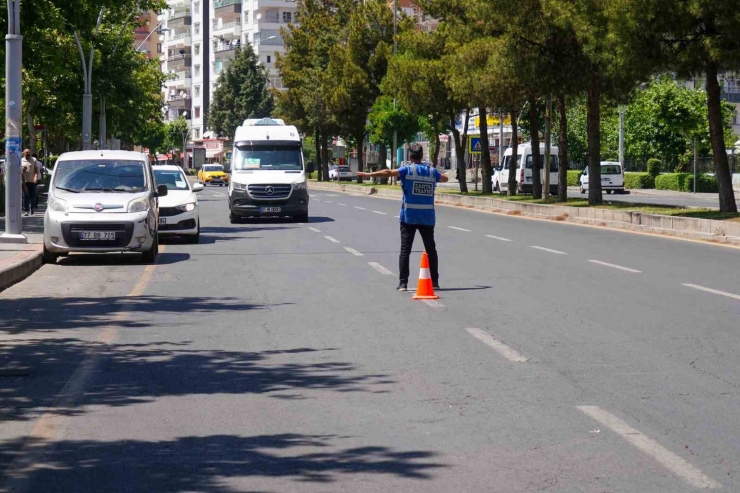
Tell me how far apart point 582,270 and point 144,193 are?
24.1 feet

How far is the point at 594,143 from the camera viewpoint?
123 ft

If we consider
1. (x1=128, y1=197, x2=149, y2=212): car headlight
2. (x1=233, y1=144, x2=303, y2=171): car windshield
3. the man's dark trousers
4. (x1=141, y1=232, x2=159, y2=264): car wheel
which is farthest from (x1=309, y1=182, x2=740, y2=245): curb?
(x1=128, y1=197, x2=149, y2=212): car headlight

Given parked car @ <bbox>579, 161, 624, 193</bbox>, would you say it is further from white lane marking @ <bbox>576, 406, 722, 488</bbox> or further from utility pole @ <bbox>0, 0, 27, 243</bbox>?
white lane marking @ <bbox>576, 406, 722, 488</bbox>

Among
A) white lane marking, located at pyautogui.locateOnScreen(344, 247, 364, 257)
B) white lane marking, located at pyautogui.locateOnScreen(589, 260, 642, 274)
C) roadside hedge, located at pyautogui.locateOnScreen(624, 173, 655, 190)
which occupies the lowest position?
white lane marking, located at pyautogui.locateOnScreen(589, 260, 642, 274)

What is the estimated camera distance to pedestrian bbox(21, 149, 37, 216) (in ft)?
111

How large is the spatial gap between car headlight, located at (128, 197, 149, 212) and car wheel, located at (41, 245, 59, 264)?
1.43 meters

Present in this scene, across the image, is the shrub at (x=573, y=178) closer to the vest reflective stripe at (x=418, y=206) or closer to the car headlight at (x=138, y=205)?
the car headlight at (x=138, y=205)

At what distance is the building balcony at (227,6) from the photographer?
5266 inches

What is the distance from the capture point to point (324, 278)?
1658 cm

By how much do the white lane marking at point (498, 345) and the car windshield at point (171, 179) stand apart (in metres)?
15.6

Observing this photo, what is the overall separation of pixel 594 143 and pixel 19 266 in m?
23.6

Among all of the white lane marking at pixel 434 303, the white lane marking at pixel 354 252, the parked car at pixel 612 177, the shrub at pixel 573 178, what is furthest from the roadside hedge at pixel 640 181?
the white lane marking at pixel 434 303

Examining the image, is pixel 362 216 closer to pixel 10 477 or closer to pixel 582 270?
pixel 582 270

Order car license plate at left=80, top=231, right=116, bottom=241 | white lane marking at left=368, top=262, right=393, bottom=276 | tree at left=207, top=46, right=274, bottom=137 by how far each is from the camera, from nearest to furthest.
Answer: white lane marking at left=368, top=262, right=393, bottom=276, car license plate at left=80, top=231, right=116, bottom=241, tree at left=207, top=46, right=274, bottom=137
